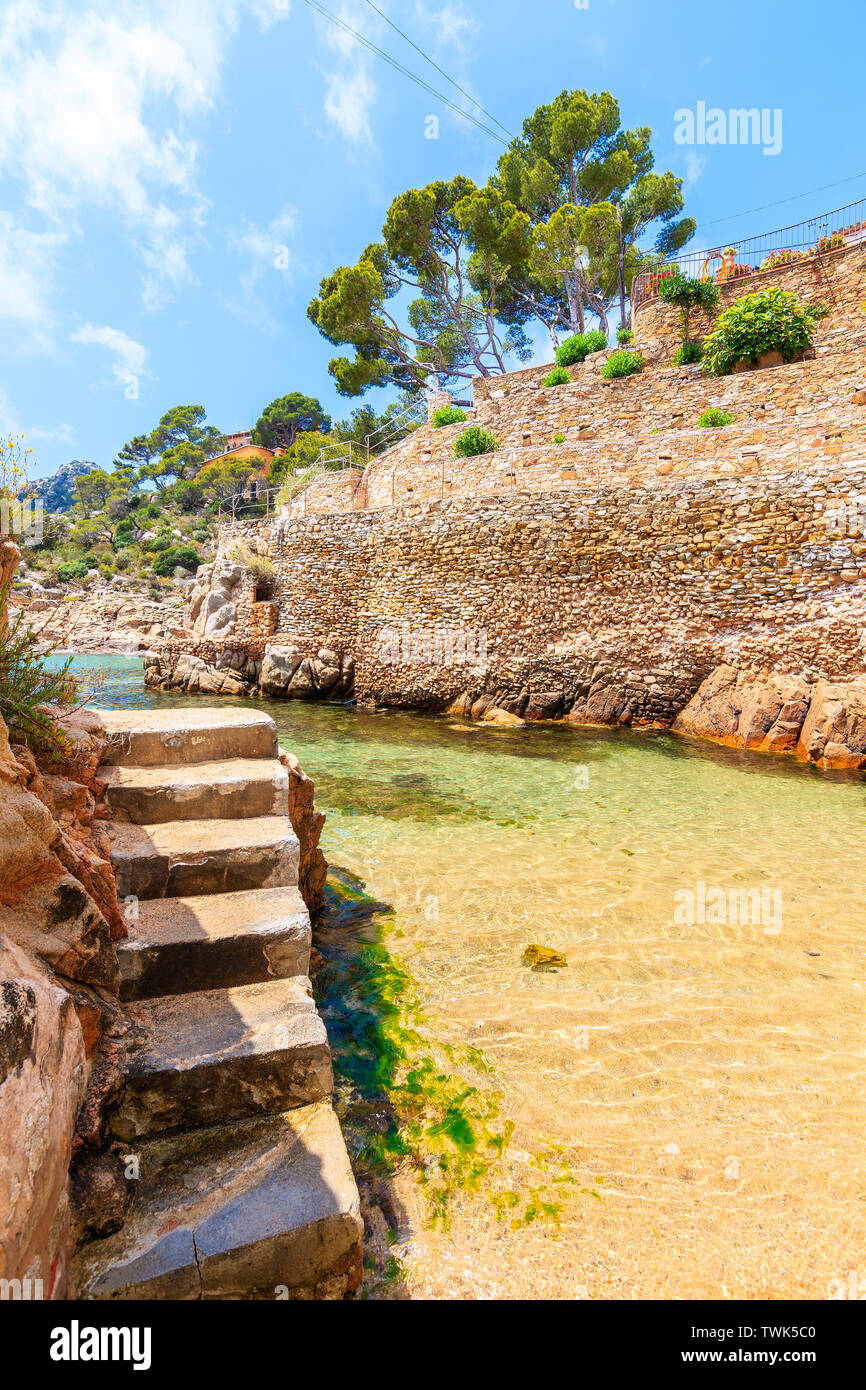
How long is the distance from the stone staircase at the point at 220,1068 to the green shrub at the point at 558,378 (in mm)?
21650

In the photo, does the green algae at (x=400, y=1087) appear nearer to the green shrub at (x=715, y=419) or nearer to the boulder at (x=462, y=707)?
the boulder at (x=462, y=707)

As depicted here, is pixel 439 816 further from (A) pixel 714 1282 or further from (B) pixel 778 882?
(A) pixel 714 1282

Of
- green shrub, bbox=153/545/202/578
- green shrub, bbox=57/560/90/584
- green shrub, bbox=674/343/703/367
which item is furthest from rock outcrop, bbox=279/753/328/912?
green shrub, bbox=153/545/202/578

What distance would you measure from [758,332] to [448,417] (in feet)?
33.8

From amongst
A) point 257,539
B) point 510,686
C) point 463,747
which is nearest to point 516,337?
point 257,539

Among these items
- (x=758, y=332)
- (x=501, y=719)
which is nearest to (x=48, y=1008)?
(x=501, y=719)

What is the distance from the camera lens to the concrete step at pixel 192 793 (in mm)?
3221

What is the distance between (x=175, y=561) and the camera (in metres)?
50.9

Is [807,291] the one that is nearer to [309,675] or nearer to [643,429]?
[643,429]

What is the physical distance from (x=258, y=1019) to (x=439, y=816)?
14.8 feet

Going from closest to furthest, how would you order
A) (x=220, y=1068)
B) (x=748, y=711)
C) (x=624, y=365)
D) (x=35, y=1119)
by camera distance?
(x=35, y=1119) → (x=220, y=1068) → (x=748, y=711) → (x=624, y=365)

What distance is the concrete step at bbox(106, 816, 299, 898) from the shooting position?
2779 mm

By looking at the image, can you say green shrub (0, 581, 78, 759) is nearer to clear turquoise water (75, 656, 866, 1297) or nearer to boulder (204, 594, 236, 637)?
clear turquoise water (75, 656, 866, 1297)

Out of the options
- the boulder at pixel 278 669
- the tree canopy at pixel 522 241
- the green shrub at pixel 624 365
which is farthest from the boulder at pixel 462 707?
the tree canopy at pixel 522 241
